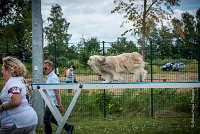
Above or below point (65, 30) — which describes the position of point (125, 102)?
below

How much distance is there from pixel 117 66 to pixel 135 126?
7.04ft

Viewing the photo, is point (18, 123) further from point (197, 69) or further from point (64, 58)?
point (197, 69)

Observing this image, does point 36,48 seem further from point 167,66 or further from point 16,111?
point 16,111

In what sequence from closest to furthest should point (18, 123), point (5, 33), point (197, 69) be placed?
point (18, 123) → point (197, 69) → point (5, 33)

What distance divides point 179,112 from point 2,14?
70.0ft

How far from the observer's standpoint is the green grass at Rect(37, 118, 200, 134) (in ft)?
27.7

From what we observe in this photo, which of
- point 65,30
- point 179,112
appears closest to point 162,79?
point 179,112

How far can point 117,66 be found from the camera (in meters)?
7.95

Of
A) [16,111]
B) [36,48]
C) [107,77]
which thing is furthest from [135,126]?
[16,111]

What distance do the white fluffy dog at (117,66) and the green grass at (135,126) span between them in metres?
1.41

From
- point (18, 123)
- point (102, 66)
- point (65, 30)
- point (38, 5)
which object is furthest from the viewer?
point (65, 30)

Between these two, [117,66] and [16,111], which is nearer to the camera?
[16,111]

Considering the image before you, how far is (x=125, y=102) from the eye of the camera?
37.2ft

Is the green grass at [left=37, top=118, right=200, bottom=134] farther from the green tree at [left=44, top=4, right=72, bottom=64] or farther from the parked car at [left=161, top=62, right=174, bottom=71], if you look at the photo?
the green tree at [left=44, top=4, right=72, bottom=64]
